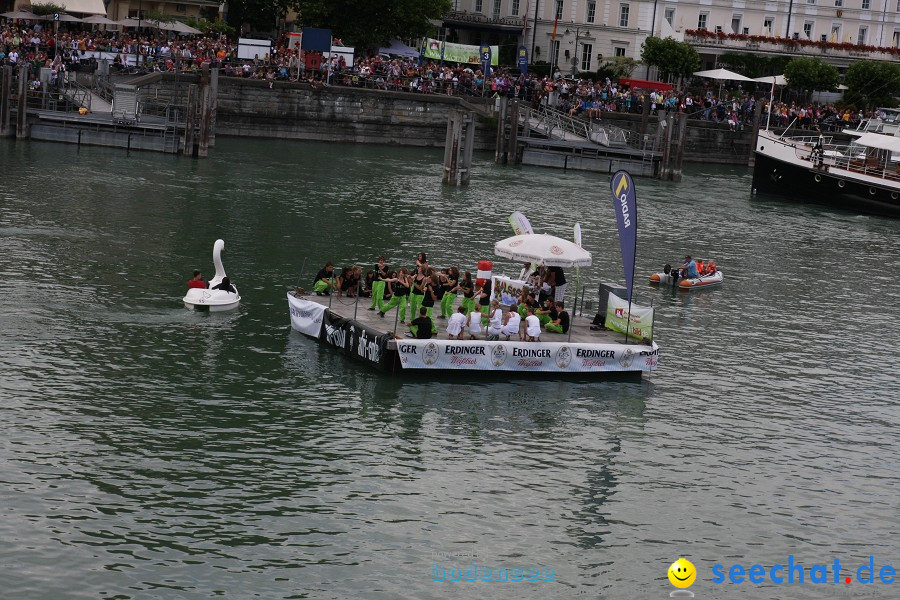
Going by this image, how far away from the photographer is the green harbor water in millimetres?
19625

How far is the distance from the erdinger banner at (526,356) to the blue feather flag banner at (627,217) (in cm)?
160

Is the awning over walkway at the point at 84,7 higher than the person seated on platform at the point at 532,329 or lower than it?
higher

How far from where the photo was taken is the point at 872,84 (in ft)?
295

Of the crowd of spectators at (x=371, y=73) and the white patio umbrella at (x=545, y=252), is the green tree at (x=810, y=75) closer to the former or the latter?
the crowd of spectators at (x=371, y=73)

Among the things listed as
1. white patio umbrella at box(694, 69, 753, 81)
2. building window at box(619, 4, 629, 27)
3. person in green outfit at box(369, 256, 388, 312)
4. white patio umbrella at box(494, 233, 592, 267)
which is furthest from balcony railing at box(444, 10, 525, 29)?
person in green outfit at box(369, 256, 388, 312)

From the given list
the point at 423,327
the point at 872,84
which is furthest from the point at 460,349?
the point at 872,84

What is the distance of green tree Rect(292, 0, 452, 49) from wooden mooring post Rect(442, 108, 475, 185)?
79.1ft

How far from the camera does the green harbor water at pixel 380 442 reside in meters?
19.6

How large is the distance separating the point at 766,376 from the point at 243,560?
16.2 m

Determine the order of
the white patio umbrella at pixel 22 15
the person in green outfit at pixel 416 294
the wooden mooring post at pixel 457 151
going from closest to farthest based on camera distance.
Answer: the person in green outfit at pixel 416 294 → the wooden mooring post at pixel 457 151 → the white patio umbrella at pixel 22 15

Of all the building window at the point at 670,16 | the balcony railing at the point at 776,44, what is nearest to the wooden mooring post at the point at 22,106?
the balcony railing at the point at 776,44

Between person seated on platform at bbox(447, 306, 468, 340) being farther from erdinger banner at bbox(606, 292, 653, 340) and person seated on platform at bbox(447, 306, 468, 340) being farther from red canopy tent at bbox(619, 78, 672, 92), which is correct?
red canopy tent at bbox(619, 78, 672, 92)

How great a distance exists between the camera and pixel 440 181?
6141 centimetres

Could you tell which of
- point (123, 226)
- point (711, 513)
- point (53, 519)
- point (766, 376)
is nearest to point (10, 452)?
point (53, 519)
